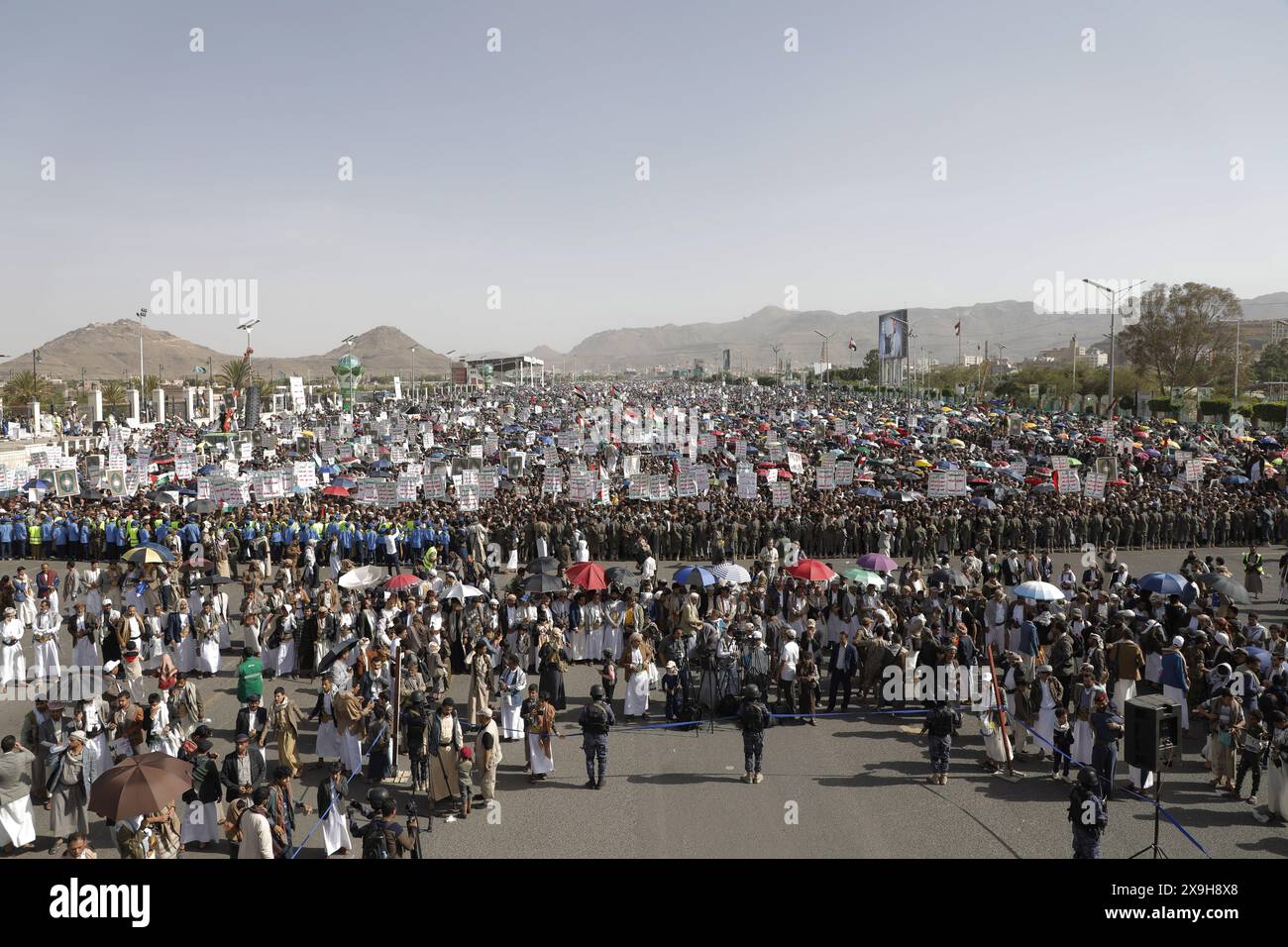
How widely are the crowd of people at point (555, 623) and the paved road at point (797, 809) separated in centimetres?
37

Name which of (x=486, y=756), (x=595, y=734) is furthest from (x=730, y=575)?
(x=486, y=756)

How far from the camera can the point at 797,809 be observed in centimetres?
947

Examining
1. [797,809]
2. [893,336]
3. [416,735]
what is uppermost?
[893,336]

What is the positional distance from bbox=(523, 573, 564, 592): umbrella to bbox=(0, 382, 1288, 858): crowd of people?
0.20 feet

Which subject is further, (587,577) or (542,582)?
(587,577)

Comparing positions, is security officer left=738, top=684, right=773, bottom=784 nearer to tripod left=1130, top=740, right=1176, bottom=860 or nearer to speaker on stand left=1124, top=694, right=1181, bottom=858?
speaker on stand left=1124, top=694, right=1181, bottom=858

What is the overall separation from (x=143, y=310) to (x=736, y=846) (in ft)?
203

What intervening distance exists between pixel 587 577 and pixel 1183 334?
82.2 meters

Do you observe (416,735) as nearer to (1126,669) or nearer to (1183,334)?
(1126,669)

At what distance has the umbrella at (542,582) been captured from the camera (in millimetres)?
15438

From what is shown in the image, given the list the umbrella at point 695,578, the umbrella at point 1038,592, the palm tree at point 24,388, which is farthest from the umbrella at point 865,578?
the palm tree at point 24,388

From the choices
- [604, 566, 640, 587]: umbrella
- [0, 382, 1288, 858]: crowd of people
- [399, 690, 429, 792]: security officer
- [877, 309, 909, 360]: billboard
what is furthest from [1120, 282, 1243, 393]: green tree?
[399, 690, 429, 792]: security officer

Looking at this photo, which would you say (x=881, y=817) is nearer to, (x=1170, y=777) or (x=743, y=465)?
(x=1170, y=777)

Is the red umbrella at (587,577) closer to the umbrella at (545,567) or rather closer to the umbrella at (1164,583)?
the umbrella at (545,567)
